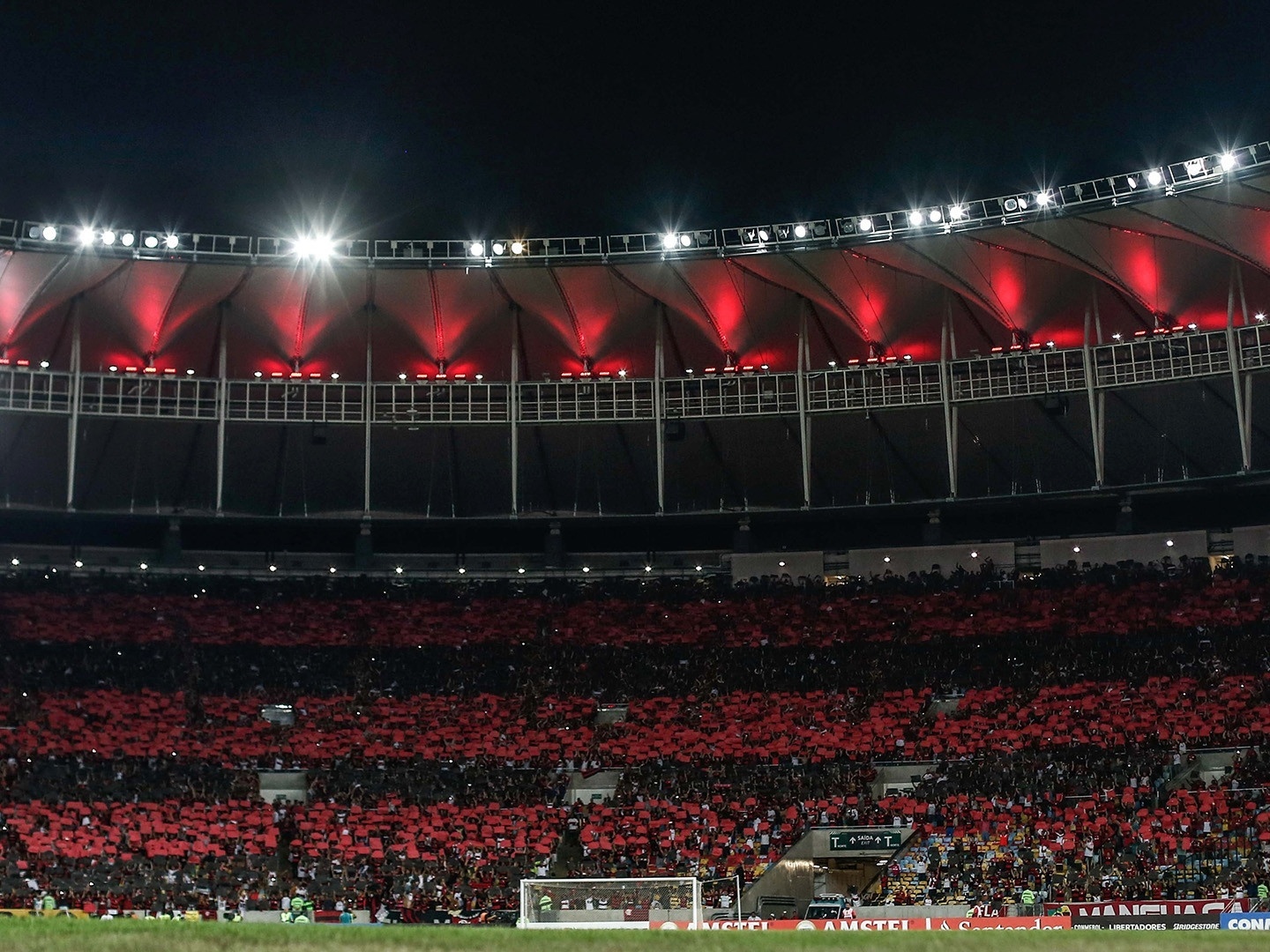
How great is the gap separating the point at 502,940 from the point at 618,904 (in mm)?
15000

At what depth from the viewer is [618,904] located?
29250 millimetres

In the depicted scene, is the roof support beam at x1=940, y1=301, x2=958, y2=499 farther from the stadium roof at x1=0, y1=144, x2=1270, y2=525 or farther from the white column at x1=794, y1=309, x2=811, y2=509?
the white column at x1=794, y1=309, x2=811, y2=509

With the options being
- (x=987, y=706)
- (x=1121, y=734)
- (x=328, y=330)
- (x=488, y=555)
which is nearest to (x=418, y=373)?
(x=328, y=330)

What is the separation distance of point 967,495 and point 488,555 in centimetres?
1837

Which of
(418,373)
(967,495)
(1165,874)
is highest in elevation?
(418,373)

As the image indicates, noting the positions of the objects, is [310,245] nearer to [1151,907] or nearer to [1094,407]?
[1094,407]

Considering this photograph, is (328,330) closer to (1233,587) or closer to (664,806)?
(664,806)

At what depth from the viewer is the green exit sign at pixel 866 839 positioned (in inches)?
1476

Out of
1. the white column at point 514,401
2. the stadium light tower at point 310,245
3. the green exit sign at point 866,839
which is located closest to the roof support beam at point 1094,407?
the green exit sign at point 866,839

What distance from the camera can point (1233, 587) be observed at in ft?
155

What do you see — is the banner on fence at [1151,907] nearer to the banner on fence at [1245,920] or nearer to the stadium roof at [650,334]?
the banner on fence at [1245,920]

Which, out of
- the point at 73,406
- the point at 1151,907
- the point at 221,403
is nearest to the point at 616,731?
the point at 221,403

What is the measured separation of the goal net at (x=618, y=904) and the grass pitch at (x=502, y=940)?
12919 millimetres

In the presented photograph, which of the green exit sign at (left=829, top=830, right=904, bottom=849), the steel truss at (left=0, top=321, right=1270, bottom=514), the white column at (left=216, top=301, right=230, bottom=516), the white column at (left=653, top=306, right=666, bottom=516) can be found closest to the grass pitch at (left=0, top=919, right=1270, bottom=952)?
the green exit sign at (left=829, top=830, right=904, bottom=849)
